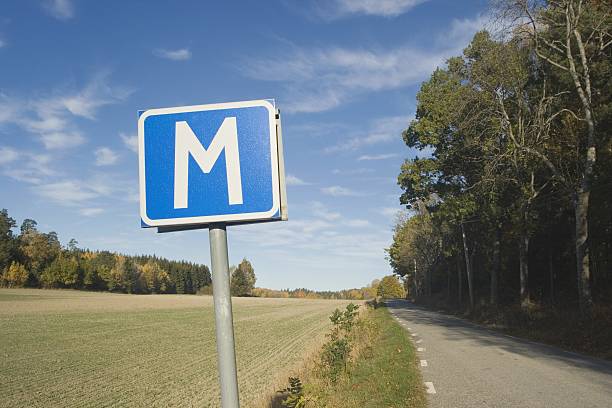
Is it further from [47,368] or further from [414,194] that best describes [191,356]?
[414,194]

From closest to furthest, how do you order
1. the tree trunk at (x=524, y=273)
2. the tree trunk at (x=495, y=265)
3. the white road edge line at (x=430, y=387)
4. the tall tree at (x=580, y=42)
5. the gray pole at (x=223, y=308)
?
the gray pole at (x=223, y=308) → the white road edge line at (x=430, y=387) → the tall tree at (x=580, y=42) → the tree trunk at (x=524, y=273) → the tree trunk at (x=495, y=265)

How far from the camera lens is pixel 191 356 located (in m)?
23.9

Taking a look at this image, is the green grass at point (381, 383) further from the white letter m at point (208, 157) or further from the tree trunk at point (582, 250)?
the tree trunk at point (582, 250)

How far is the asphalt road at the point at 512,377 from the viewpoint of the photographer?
757 cm

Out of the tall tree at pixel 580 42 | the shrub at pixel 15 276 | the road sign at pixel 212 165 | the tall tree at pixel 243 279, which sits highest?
the tall tree at pixel 580 42

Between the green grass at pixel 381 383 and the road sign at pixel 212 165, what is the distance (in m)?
5.76

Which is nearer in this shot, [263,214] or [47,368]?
[263,214]

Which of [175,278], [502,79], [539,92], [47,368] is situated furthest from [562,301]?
[175,278]

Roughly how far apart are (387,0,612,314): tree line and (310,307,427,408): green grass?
8.42m

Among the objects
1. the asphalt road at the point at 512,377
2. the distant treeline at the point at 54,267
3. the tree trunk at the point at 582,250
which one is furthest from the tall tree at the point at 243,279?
the asphalt road at the point at 512,377

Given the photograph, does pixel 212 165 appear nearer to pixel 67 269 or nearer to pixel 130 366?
pixel 130 366

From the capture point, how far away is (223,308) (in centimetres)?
282

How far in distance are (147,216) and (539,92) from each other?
20.7m

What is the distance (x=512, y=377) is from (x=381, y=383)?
2738mm
